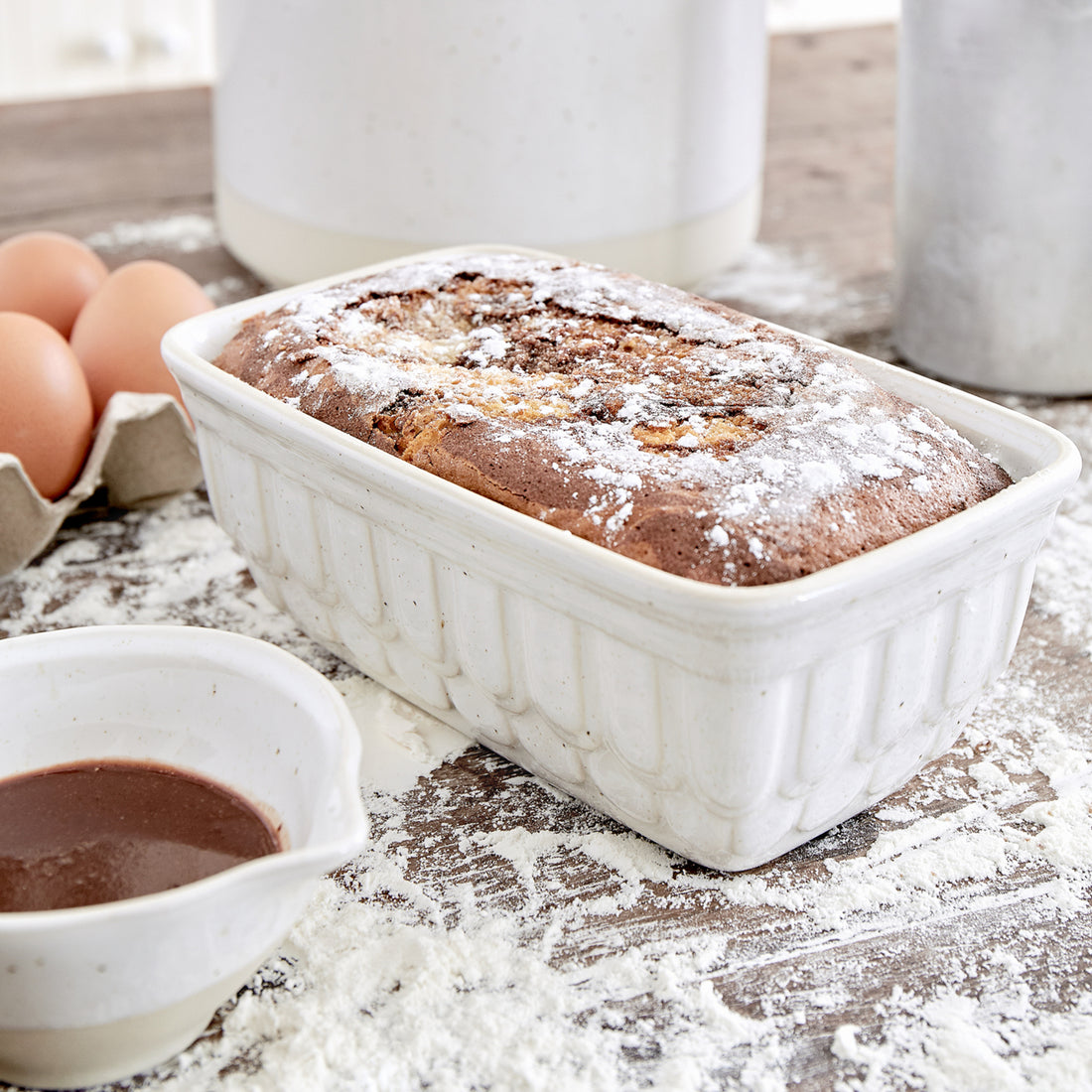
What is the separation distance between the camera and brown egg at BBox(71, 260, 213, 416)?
959mm

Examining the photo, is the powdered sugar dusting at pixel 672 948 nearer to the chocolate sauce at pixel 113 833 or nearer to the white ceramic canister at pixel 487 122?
the chocolate sauce at pixel 113 833

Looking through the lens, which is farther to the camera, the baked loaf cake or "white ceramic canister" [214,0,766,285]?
"white ceramic canister" [214,0,766,285]

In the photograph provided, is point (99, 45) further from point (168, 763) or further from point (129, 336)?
point (168, 763)

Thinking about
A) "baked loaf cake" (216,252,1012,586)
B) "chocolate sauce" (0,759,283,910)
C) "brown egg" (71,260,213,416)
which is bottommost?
"chocolate sauce" (0,759,283,910)

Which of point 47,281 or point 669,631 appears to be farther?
point 47,281

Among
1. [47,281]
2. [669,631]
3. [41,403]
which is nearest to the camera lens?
[669,631]

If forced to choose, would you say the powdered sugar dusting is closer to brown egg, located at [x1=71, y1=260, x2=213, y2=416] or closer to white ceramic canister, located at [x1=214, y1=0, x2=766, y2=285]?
brown egg, located at [x1=71, y1=260, x2=213, y2=416]

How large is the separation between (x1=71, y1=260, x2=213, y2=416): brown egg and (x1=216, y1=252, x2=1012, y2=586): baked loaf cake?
0.19m

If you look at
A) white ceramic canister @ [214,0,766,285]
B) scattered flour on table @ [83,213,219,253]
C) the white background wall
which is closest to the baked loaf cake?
white ceramic canister @ [214,0,766,285]

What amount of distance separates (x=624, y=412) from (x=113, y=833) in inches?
12.2

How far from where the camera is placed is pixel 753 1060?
543mm

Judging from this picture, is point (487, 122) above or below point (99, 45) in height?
above

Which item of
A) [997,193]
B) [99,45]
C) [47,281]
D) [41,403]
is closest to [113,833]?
[41,403]

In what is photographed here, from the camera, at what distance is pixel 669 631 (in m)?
0.54
